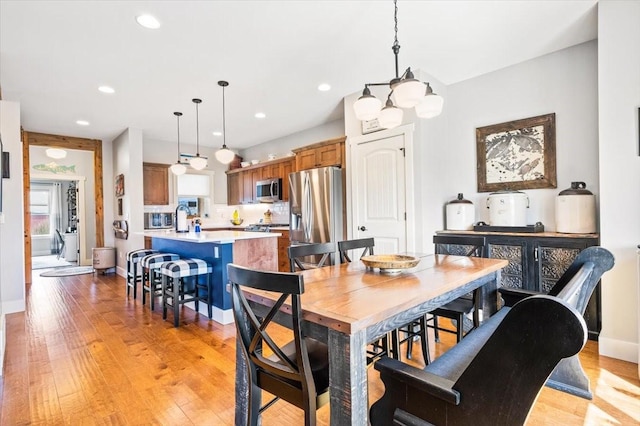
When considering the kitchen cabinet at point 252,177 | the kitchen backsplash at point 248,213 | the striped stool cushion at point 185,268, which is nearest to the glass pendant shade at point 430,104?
the striped stool cushion at point 185,268

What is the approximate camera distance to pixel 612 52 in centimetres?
254

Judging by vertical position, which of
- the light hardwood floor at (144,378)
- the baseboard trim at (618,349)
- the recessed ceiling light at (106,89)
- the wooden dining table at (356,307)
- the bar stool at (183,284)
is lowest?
the light hardwood floor at (144,378)

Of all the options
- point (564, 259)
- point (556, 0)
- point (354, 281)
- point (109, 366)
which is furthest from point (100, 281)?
point (556, 0)

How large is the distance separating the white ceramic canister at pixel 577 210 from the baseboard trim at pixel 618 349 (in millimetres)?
903

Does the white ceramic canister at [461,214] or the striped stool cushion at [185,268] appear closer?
the striped stool cushion at [185,268]

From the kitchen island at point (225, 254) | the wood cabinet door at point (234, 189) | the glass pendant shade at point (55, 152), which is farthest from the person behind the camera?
the wood cabinet door at point (234, 189)

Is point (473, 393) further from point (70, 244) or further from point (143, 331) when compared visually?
point (70, 244)

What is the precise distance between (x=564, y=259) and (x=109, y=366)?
389 centimetres

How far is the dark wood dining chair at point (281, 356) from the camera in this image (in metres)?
1.21

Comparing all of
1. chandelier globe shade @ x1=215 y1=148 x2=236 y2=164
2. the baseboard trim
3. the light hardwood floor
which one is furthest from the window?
the baseboard trim

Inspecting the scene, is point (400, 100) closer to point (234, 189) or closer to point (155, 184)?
point (155, 184)

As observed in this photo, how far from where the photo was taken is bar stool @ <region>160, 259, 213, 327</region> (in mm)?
3359

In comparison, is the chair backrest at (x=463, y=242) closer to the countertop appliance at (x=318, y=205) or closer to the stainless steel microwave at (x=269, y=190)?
the countertop appliance at (x=318, y=205)

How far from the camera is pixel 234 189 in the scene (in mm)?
7465
